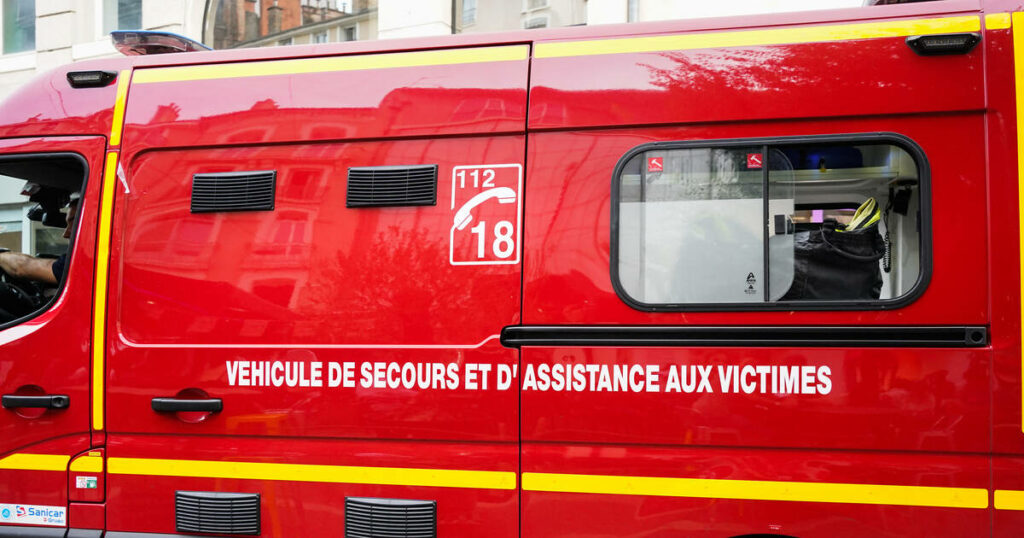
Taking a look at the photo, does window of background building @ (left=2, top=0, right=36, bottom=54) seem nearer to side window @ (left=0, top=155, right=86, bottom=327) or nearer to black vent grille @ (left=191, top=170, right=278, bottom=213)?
side window @ (left=0, top=155, right=86, bottom=327)

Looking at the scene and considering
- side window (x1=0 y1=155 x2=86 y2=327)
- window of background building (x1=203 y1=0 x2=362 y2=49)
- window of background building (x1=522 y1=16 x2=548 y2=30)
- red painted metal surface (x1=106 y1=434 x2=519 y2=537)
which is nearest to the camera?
red painted metal surface (x1=106 y1=434 x2=519 y2=537)

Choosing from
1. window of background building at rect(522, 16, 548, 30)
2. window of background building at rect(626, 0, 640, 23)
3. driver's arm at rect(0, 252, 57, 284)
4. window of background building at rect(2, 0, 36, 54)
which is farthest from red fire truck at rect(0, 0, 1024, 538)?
window of background building at rect(2, 0, 36, 54)

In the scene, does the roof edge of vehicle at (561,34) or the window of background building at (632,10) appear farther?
the window of background building at (632,10)

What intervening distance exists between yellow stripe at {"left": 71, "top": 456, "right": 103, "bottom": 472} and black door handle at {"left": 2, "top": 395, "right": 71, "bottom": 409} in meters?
0.25

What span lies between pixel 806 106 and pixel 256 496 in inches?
112

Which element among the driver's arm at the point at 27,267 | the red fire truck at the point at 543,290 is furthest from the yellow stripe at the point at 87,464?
the driver's arm at the point at 27,267

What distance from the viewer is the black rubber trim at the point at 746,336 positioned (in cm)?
304

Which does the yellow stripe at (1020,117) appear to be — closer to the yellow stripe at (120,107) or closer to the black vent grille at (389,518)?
the black vent grille at (389,518)

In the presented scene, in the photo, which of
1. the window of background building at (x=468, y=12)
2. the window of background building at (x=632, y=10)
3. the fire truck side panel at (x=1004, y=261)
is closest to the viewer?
the fire truck side panel at (x=1004, y=261)

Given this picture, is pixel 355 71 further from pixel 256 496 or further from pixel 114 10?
pixel 114 10

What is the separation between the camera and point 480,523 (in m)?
3.39

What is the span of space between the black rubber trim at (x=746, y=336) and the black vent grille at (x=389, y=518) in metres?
0.81

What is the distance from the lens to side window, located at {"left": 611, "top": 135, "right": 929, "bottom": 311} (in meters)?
3.19

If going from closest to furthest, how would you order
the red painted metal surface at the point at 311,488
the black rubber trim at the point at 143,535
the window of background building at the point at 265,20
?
1. the red painted metal surface at the point at 311,488
2. the black rubber trim at the point at 143,535
3. the window of background building at the point at 265,20
